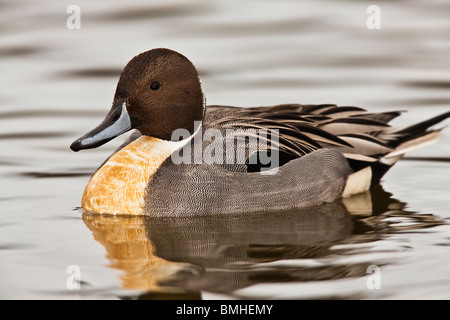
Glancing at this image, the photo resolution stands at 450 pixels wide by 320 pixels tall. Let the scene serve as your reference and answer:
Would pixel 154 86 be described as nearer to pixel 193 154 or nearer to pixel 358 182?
pixel 193 154

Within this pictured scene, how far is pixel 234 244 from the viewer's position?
22.9 ft

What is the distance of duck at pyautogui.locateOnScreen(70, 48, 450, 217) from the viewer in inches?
293

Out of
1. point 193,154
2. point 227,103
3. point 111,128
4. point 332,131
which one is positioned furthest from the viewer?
point 227,103

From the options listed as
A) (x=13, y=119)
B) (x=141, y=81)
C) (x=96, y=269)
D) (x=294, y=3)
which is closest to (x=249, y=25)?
(x=294, y=3)

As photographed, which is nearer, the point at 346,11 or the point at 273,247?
the point at 273,247

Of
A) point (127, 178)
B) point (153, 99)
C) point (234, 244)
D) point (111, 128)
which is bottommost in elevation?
point (234, 244)

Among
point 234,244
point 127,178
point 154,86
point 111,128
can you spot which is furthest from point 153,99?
point 234,244

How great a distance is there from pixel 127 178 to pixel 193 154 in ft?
1.83

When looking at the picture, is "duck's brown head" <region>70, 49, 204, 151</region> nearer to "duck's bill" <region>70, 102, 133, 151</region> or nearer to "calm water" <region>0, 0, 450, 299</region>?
"duck's bill" <region>70, 102, 133, 151</region>

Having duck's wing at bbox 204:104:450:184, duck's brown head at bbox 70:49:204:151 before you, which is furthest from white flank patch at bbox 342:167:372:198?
duck's brown head at bbox 70:49:204:151

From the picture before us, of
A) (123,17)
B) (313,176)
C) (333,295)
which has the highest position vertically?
(123,17)

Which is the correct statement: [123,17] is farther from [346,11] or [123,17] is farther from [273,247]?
[273,247]

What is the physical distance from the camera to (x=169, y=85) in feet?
24.6

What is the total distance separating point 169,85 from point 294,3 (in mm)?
6813
